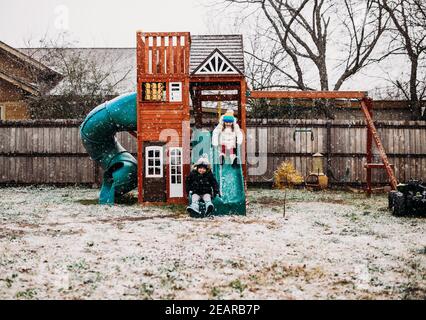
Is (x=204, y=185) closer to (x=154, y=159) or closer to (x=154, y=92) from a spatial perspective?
(x=154, y=159)

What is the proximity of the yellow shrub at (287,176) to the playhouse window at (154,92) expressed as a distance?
5408mm

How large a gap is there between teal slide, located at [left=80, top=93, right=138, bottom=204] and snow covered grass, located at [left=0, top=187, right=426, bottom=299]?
5.69ft

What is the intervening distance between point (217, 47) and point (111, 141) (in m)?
3.78

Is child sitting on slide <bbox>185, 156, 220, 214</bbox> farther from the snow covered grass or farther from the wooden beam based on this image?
the wooden beam

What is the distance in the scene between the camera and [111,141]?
12.0m

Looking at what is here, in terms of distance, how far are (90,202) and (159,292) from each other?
7.85m

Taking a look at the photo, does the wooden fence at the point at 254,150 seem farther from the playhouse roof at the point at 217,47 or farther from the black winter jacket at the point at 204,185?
the black winter jacket at the point at 204,185

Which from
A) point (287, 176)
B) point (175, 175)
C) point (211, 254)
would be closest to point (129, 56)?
point (287, 176)

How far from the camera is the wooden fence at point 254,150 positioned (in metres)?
15.4

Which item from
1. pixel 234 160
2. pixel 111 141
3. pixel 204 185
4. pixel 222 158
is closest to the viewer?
pixel 204 185

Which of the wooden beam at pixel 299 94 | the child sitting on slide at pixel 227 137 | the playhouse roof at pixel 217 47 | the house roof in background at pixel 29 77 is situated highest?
the house roof in background at pixel 29 77

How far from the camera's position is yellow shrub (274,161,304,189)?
14.8 m

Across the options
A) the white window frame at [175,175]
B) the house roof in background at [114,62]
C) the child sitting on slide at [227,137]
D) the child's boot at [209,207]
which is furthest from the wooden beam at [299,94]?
the house roof in background at [114,62]

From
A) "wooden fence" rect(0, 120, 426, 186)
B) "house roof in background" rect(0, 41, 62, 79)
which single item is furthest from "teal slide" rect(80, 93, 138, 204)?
"house roof in background" rect(0, 41, 62, 79)
